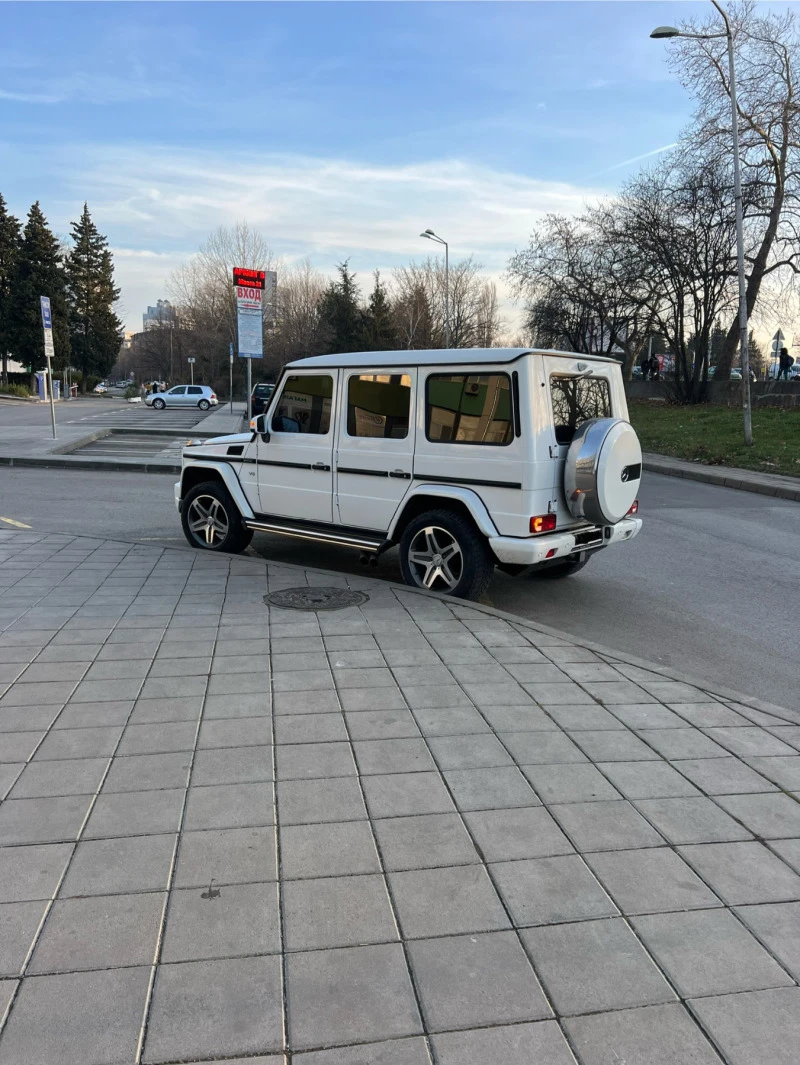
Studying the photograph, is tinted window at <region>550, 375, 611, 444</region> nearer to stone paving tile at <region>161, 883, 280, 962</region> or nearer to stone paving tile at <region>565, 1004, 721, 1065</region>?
stone paving tile at <region>161, 883, 280, 962</region>

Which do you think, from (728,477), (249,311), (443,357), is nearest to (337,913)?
(443,357)

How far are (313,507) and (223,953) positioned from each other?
5217mm

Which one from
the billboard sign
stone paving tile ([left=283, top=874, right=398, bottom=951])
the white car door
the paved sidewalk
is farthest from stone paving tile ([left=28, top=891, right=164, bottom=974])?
the billboard sign

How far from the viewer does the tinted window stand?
615 centimetres

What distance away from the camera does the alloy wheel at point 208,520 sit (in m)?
8.12

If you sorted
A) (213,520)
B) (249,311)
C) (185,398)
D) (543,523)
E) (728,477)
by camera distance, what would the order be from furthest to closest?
(185,398)
(249,311)
(728,477)
(213,520)
(543,523)

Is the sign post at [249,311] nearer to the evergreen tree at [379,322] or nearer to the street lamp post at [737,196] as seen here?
the street lamp post at [737,196]

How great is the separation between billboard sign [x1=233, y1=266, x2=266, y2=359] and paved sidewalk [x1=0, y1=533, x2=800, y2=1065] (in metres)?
13.3

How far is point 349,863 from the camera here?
2795 millimetres

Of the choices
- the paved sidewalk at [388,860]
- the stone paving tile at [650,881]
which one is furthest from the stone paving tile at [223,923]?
the stone paving tile at [650,881]

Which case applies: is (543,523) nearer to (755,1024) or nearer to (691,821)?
(691,821)

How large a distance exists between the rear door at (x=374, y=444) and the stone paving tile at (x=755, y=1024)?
4794 millimetres

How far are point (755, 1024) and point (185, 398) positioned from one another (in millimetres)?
50519

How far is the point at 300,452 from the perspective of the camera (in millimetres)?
7340
